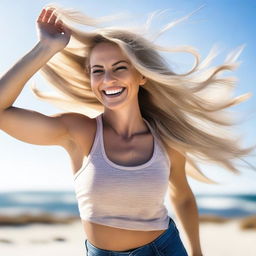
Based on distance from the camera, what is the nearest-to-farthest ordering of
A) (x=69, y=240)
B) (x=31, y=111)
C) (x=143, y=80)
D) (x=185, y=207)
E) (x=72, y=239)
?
(x=31, y=111), (x=143, y=80), (x=185, y=207), (x=69, y=240), (x=72, y=239)

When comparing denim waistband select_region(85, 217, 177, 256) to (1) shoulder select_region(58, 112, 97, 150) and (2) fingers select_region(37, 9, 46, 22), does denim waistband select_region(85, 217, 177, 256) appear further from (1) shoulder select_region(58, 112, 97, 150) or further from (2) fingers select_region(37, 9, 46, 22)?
(2) fingers select_region(37, 9, 46, 22)

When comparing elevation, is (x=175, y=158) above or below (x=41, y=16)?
below

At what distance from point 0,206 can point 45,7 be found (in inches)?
704

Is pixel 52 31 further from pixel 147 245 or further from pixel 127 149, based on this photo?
pixel 147 245

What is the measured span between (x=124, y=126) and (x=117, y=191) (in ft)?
1.96

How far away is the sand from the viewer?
35.0ft

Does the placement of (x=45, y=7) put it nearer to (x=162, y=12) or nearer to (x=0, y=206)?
(x=162, y=12)

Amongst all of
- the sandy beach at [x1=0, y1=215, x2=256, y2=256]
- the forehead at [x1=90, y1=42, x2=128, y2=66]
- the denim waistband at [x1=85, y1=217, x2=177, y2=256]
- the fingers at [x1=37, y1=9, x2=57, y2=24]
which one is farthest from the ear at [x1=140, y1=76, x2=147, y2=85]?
the sandy beach at [x1=0, y1=215, x2=256, y2=256]

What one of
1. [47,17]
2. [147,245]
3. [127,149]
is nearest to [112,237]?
[147,245]

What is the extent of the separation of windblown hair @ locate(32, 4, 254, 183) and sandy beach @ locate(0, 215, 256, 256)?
649cm

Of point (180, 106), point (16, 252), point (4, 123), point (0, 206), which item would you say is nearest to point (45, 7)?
point (4, 123)

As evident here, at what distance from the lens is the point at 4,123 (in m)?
2.83

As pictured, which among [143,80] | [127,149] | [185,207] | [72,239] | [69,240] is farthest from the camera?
[72,239]

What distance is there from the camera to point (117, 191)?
10.0ft
